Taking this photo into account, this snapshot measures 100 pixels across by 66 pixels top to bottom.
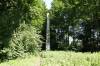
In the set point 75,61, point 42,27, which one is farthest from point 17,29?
point 42,27

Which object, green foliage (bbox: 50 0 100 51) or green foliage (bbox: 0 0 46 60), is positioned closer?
green foliage (bbox: 0 0 46 60)

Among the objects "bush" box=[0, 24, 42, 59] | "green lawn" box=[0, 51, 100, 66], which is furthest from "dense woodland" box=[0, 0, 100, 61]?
"green lawn" box=[0, 51, 100, 66]

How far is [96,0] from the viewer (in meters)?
29.1

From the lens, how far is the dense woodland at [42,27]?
1933cm

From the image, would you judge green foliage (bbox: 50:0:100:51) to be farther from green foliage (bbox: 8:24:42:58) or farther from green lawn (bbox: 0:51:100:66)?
green lawn (bbox: 0:51:100:66)

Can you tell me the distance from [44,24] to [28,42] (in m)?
21.2

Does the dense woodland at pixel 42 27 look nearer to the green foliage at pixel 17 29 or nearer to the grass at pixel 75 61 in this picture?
the green foliage at pixel 17 29

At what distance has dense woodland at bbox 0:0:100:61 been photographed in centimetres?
1933

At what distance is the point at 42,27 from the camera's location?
42.3 metres

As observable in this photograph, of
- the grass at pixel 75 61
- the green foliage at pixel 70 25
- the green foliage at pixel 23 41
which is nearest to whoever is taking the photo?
the grass at pixel 75 61

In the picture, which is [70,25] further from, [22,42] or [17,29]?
[17,29]

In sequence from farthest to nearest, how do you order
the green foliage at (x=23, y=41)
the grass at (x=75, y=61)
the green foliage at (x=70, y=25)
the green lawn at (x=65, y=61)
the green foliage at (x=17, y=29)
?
the green foliage at (x=70, y=25), the green foliage at (x=23, y=41), the green foliage at (x=17, y=29), the green lawn at (x=65, y=61), the grass at (x=75, y=61)

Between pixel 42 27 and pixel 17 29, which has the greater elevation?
pixel 17 29

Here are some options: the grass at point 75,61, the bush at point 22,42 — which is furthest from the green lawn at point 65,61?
the bush at point 22,42
